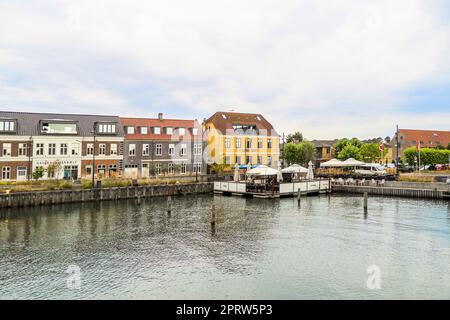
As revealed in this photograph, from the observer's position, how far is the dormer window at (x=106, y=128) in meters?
59.2

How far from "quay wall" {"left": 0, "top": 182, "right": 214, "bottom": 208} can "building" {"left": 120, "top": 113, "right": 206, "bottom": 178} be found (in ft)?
30.4

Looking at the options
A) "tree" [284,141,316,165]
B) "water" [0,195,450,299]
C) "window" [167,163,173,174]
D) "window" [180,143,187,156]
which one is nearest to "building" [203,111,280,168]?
"window" [180,143,187,156]

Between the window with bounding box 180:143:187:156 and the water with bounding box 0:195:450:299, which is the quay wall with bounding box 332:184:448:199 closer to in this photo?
the water with bounding box 0:195:450:299

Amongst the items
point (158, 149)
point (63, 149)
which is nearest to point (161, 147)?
point (158, 149)

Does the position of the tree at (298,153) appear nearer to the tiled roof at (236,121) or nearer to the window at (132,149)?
the tiled roof at (236,121)

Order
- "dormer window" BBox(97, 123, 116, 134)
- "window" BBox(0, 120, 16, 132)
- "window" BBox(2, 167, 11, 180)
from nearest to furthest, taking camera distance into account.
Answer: "window" BBox(2, 167, 11, 180)
"window" BBox(0, 120, 16, 132)
"dormer window" BBox(97, 123, 116, 134)

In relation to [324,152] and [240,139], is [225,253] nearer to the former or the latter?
[240,139]

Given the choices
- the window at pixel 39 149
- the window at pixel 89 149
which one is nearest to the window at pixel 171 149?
the window at pixel 89 149

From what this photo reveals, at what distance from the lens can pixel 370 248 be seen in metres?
23.9

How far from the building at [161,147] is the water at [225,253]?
79.4 feet

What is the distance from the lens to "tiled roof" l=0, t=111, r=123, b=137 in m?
53.6
